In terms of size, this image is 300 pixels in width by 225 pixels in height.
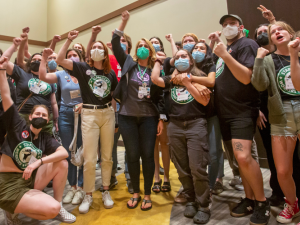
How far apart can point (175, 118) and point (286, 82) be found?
3.09 ft

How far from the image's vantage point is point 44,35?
7.57 m

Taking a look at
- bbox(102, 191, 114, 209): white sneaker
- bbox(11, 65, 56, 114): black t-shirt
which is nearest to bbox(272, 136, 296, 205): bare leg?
bbox(102, 191, 114, 209): white sneaker

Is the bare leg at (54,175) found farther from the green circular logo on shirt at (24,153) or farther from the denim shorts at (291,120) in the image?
the denim shorts at (291,120)

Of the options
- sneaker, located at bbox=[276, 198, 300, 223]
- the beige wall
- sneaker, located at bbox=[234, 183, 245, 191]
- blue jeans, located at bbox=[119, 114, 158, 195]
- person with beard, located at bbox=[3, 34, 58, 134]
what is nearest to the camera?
sneaker, located at bbox=[276, 198, 300, 223]

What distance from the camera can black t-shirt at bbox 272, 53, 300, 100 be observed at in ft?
5.26

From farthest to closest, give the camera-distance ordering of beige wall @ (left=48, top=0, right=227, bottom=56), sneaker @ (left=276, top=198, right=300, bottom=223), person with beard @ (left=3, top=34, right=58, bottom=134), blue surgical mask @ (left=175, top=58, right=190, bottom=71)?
beige wall @ (left=48, top=0, right=227, bottom=56) < person with beard @ (left=3, top=34, right=58, bottom=134) < blue surgical mask @ (left=175, top=58, right=190, bottom=71) < sneaker @ (left=276, top=198, right=300, bottom=223)

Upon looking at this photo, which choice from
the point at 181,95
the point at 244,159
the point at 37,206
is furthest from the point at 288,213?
the point at 37,206

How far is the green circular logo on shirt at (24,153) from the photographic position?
5.51 ft

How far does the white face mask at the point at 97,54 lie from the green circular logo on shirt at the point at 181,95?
819mm

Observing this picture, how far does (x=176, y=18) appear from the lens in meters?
4.19

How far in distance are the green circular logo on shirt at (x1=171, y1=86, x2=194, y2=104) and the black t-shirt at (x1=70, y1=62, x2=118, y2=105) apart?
2.30 feet

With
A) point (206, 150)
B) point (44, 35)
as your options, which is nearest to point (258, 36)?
point (206, 150)

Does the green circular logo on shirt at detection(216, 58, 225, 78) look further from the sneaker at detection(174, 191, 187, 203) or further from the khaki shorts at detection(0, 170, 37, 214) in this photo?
the khaki shorts at detection(0, 170, 37, 214)

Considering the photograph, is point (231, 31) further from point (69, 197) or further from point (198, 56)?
point (69, 197)
